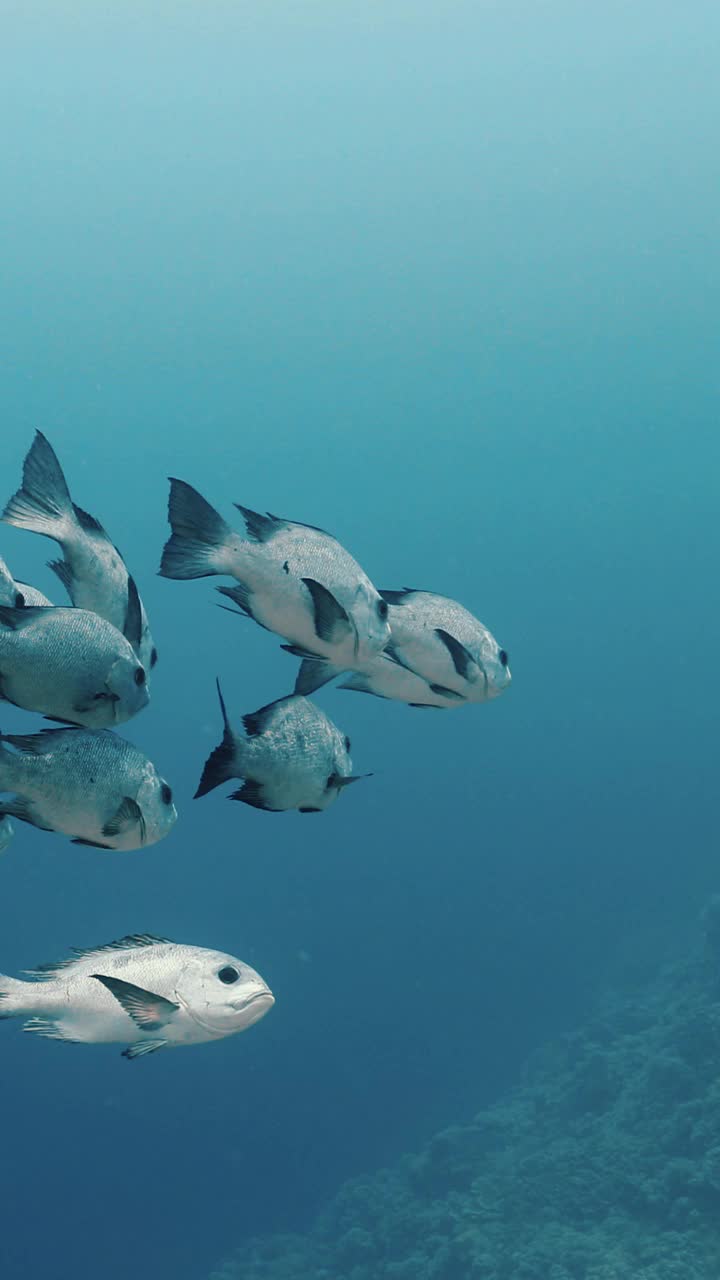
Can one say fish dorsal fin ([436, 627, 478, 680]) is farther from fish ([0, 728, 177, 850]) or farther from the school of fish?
fish ([0, 728, 177, 850])

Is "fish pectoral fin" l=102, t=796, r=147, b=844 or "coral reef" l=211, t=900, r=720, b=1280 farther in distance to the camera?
"coral reef" l=211, t=900, r=720, b=1280

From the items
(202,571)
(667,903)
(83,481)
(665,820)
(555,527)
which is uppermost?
(555,527)

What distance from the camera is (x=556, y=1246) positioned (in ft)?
43.0

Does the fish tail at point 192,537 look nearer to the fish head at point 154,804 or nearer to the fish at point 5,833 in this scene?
the fish head at point 154,804

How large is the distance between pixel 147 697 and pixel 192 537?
497 mm

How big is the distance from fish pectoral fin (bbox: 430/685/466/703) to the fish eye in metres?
1.15

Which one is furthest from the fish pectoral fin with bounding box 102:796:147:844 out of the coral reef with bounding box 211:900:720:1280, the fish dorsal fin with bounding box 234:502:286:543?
the coral reef with bounding box 211:900:720:1280

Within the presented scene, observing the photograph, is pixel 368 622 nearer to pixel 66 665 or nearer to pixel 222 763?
pixel 222 763

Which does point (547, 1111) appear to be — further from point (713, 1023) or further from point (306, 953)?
point (306, 953)

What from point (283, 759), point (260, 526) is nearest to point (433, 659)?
point (283, 759)

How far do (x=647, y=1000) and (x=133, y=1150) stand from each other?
16216mm

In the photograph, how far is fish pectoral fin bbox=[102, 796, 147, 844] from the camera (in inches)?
109

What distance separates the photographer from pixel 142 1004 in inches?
111

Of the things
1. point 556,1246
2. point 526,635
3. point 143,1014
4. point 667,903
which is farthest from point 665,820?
point 143,1014
